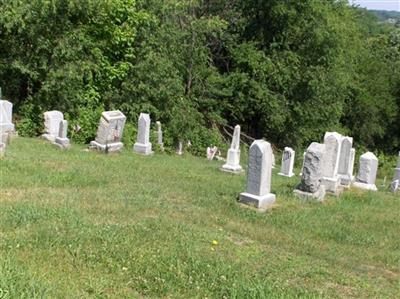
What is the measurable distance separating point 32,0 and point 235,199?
13771 mm

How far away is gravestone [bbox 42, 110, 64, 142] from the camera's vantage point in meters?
16.4

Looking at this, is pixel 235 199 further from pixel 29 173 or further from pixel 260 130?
pixel 260 130

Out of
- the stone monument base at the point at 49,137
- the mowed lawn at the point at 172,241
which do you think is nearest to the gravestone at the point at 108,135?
the stone monument base at the point at 49,137

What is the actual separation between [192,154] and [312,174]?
11.4 meters

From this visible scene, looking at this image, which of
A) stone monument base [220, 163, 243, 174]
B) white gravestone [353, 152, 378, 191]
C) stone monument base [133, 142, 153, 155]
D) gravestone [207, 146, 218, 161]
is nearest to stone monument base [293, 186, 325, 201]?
white gravestone [353, 152, 378, 191]

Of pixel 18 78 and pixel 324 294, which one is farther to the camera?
pixel 18 78

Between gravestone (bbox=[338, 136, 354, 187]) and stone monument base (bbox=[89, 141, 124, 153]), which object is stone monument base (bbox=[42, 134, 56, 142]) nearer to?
stone monument base (bbox=[89, 141, 124, 153])

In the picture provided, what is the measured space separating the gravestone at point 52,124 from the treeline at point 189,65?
2016 mm

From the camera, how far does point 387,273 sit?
21.2ft

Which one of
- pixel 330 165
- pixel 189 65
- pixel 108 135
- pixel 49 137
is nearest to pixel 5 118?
pixel 49 137

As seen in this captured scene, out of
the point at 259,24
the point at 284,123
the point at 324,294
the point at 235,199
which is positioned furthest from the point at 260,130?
the point at 324,294

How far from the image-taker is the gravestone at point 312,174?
33.2 feet

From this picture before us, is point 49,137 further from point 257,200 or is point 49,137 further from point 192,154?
point 257,200

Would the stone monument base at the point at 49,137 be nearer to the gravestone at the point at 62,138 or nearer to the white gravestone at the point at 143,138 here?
the gravestone at the point at 62,138
